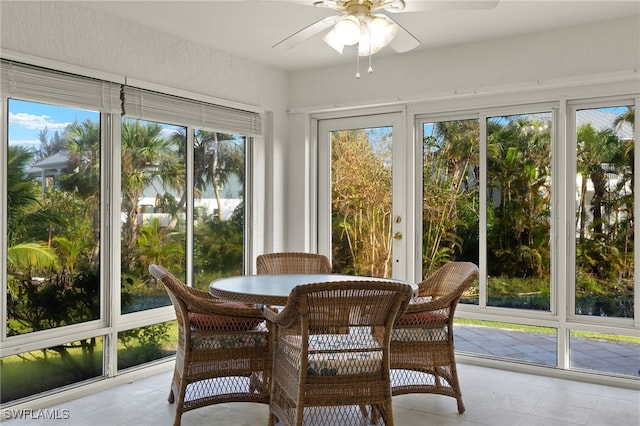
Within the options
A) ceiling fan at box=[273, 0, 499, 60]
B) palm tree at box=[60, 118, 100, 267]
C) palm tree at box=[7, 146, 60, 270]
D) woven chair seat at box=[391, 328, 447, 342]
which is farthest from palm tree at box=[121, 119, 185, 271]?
woven chair seat at box=[391, 328, 447, 342]

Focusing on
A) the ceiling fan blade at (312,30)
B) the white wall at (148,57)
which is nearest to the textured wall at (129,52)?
the white wall at (148,57)

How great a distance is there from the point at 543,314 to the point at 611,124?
1.40 meters

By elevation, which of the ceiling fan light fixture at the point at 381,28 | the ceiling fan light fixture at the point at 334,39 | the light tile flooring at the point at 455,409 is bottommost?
the light tile flooring at the point at 455,409

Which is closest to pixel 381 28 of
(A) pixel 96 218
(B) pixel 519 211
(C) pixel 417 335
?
(C) pixel 417 335

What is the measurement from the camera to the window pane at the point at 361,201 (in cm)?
482

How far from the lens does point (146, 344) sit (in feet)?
13.5

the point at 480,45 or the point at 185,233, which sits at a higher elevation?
the point at 480,45

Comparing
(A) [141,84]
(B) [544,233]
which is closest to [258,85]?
(A) [141,84]

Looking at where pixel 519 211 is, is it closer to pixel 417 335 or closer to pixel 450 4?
pixel 417 335

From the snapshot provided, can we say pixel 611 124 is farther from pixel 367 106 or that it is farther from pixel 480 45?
pixel 367 106

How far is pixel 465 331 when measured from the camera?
4.45 meters

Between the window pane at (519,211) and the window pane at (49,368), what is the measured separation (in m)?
2.85

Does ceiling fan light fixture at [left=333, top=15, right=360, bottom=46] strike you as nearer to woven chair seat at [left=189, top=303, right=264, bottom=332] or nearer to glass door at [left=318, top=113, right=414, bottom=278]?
woven chair seat at [left=189, top=303, right=264, bottom=332]

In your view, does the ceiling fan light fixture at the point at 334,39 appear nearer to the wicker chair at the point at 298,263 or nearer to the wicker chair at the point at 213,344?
the wicker chair at the point at 213,344
